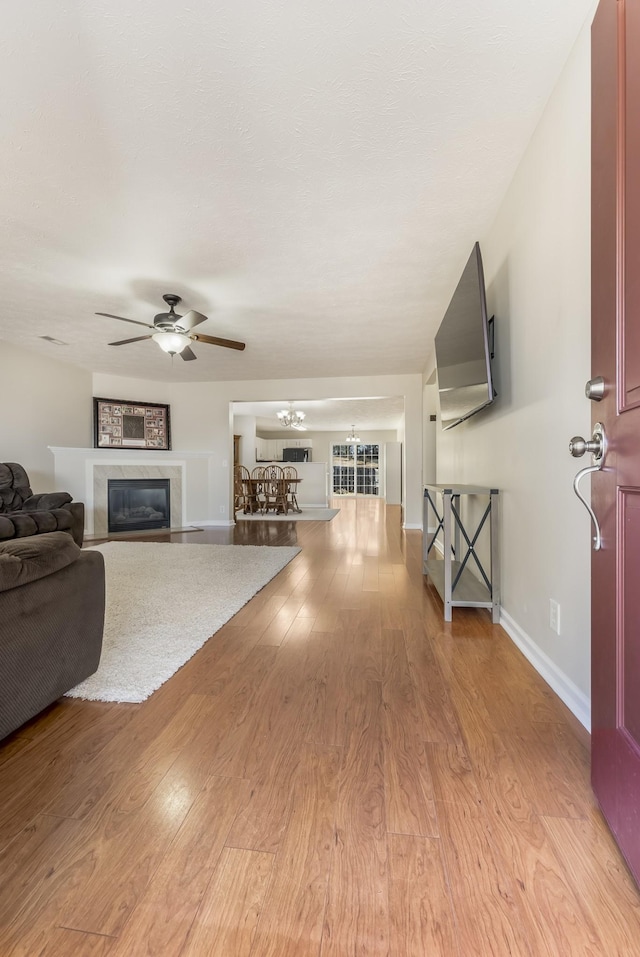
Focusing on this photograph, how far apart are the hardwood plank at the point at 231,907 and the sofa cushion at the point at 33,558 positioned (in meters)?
0.99

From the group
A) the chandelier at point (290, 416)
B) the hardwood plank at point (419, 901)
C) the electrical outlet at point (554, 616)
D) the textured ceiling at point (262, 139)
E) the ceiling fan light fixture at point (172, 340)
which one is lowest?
the hardwood plank at point (419, 901)

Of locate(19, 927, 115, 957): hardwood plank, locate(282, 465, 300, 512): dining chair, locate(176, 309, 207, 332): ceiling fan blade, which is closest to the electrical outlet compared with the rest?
locate(19, 927, 115, 957): hardwood plank

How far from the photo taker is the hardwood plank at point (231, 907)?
0.70 metres

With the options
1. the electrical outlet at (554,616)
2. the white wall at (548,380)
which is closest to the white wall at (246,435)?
the white wall at (548,380)

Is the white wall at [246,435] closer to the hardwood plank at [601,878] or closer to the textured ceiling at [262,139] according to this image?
the textured ceiling at [262,139]

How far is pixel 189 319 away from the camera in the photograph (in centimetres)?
312

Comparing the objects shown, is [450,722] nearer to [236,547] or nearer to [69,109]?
[69,109]

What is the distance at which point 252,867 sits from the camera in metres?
0.85

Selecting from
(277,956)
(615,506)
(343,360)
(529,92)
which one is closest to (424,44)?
(529,92)

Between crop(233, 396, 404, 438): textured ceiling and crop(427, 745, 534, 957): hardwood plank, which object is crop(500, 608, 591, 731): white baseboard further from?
crop(233, 396, 404, 438): textured ceiling

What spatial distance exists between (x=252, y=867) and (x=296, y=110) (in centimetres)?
246

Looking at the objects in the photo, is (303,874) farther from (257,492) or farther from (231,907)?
(257,492)

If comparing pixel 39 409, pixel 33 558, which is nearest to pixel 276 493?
pixel 39 409

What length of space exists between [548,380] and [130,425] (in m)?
6.04
